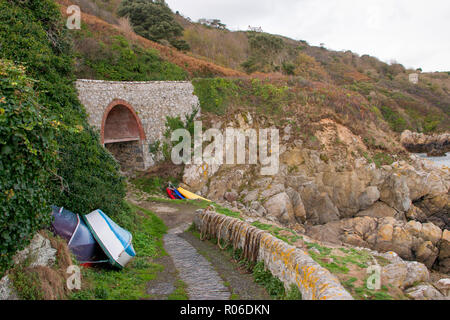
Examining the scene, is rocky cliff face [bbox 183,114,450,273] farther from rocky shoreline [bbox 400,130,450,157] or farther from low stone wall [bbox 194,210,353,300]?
rocky shoreline [bbox 400,130,450,157]

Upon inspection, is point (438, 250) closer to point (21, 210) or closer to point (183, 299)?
point (183, 299)

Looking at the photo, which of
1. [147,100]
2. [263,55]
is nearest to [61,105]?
[147,100]

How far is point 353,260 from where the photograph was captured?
7008 mm

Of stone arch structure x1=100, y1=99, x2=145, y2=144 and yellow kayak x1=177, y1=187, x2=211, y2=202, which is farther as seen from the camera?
stone arch structure x1=100, y1=99, x2=145, y2=144

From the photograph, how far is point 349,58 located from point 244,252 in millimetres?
71060

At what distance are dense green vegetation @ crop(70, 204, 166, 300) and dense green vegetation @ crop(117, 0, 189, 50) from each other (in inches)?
1093

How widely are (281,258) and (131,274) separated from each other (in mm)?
3447

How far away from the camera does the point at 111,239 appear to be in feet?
25.1

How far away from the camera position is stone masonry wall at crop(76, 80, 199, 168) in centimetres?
1658

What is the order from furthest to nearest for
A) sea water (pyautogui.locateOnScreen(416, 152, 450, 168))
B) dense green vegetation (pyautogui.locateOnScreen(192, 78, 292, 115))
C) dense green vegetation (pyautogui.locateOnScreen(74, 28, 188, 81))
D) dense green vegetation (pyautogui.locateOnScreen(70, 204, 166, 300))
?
sea water (pyautogui.locateOnScreen(416, 152, 450, 168)), dense green vegetation (pyautogui.locateOnScreen(192, 78, 292, 115)), dense green vegetation (pyautogui.locateOnScreen(74, 28, 188, 81)), dense green vegetation (pyautogui.locateOnScreen(70, 204, 166, 300))

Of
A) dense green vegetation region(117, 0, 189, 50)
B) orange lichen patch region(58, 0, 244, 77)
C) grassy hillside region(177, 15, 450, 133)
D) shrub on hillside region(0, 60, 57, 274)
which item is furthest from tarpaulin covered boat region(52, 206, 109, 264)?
dense green vegetation region(117, 0, 189, 50)

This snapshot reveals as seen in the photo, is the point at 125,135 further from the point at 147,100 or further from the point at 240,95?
the point at 240,95

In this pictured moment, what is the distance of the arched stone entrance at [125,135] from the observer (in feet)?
61.7
